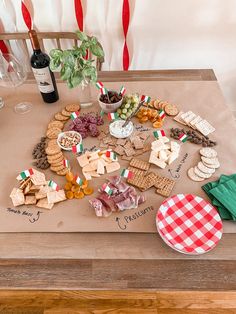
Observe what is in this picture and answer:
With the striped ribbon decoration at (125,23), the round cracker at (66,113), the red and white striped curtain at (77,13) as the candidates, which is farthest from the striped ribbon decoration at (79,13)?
the round cracker at (66,113)

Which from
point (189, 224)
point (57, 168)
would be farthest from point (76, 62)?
point (189, 224)

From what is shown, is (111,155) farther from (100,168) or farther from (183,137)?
(183,137)

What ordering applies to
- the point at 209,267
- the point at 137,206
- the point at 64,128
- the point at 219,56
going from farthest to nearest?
the point at 219,56 < the point at 64,128 < the point at 137,206 < the point at 209,267

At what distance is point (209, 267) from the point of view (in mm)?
717

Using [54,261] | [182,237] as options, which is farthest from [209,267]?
[54,261]

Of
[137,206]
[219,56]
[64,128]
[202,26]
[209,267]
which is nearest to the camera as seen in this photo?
[209,267]

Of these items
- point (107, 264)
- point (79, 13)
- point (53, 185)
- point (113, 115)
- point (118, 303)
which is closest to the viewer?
point (107, 264)

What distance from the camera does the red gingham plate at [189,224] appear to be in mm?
734

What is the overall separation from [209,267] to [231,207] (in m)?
0.18

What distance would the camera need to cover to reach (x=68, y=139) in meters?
0.98

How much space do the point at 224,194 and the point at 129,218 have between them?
29cm

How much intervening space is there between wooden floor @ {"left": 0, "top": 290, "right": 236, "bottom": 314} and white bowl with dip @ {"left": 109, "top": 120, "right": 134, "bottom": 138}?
83cm

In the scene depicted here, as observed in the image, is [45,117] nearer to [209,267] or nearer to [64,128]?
[64,128]

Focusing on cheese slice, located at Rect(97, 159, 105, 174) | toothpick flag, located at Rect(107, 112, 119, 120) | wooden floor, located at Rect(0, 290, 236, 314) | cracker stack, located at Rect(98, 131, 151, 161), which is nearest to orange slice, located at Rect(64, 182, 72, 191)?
cheese slice, located at Rect(97, 159, 105, 174)
